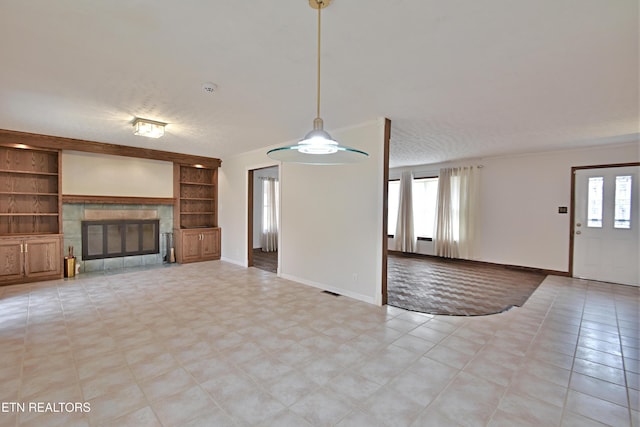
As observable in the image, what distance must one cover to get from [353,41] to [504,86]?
1.70 metres

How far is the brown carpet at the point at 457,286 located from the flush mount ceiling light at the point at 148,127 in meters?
4.11

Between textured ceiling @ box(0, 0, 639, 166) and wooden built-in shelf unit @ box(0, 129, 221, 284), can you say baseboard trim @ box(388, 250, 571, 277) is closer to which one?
textured ceiling @ box(0, 0, 639, 166)

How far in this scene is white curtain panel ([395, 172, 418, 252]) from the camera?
7.79 m

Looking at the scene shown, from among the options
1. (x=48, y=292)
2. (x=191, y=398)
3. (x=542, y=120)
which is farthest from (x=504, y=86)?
(x=48, y=292)

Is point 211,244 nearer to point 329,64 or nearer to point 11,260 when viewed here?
point 11,260

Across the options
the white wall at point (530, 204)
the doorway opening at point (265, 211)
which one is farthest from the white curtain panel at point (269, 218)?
the white wall at point (530, 204)

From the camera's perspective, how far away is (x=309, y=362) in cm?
242

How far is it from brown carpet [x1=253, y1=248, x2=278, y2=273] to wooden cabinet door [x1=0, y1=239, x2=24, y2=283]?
389cm

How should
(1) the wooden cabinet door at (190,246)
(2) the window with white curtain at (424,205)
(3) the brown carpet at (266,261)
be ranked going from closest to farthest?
(3) the brown carpet at (266,261) → (1) the wooden cabinet door at (190,246) → (2) the window with white curtain at (424,205)

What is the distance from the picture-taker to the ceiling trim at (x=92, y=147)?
15.2ft

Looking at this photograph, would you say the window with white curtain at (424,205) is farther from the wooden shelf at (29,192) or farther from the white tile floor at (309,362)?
the wooden shelf at (29,192)

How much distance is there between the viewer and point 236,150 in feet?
19.9

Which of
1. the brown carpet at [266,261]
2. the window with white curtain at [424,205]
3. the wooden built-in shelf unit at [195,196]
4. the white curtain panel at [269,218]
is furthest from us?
the white curtain panel at [269,218]

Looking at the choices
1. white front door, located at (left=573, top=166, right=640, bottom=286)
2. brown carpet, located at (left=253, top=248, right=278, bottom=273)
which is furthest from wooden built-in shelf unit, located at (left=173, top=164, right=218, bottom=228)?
white front door, located at (left=573, top=166, right=640, bottom=286)
